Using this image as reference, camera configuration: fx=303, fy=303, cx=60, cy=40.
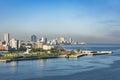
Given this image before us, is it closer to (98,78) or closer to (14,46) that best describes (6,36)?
(14,46)

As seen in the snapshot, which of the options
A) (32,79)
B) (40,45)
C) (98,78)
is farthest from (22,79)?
(40,45)

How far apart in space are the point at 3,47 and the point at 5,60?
45.7 feet

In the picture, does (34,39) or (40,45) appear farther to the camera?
(34,39)

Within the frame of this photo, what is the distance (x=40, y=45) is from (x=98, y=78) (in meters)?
25.4

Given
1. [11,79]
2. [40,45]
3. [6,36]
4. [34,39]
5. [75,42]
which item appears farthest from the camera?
[75,42]

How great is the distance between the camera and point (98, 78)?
34.5 ft

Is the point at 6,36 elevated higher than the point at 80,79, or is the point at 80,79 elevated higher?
the point at 6,36

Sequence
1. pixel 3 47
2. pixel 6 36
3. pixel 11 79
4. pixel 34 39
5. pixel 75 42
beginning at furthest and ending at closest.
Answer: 1. pixel 75 42
2. pixel 34 39
3. pixel 6 36
4. pixel 3 47
5. pixel 11 79

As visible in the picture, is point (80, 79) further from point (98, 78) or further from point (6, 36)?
point (6, 36)

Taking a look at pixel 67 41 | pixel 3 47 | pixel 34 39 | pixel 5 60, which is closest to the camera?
pixel 5 60

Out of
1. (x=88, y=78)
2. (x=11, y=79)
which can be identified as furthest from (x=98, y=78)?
→ (x=11, y=79)

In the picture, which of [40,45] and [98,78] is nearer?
[98,78]

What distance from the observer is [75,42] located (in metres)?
83.4

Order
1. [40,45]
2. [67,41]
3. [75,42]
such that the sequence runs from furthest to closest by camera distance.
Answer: [75,42] < [67,41] < [40,45]
